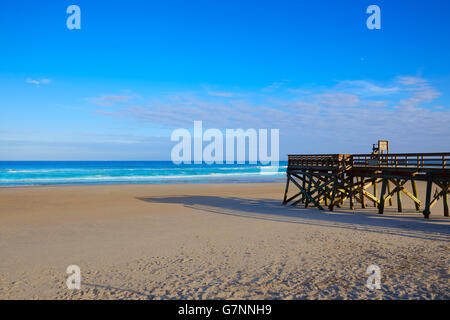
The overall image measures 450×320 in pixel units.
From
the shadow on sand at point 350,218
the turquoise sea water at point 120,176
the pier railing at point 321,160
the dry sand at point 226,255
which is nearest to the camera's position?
the dry sand at point 226,255

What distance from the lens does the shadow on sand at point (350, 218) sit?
12.0m

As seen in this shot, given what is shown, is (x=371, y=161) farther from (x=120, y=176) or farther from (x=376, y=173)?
(x=120, y=176)

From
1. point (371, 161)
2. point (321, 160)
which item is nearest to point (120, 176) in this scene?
point (321, 160)

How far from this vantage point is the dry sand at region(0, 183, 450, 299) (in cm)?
683

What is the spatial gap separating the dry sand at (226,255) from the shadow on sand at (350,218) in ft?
0.22

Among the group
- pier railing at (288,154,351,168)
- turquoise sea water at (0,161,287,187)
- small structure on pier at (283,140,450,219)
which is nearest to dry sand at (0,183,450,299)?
small structure on pier at (283,140,450,219)

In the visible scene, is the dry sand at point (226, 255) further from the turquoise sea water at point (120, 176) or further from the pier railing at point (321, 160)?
the turquoise sea water at point (120, 176)

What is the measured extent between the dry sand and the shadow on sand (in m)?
0.07

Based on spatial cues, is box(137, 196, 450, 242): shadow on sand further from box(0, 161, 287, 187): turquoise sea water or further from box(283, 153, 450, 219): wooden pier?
box(0, 161, 287, 187): turquoise sea water

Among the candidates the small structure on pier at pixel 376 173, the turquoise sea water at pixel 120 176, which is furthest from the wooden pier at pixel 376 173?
the turquoise sea water at pixel 120 176

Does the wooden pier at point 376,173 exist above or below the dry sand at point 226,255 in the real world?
above

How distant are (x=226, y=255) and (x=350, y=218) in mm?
8392
